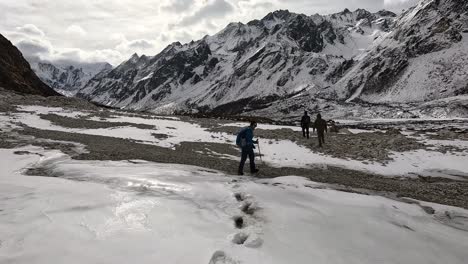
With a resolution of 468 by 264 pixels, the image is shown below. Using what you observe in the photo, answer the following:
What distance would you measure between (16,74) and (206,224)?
9274 centimetres

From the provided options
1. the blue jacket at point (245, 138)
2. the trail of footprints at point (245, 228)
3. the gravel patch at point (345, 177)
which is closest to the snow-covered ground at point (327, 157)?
the gravel patch at point (345, 177)

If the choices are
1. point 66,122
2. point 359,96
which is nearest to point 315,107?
point 359,96

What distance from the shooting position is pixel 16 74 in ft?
284

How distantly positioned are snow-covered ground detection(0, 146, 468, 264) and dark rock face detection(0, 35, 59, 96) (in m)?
75.9

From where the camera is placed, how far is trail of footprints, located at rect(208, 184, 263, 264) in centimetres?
699

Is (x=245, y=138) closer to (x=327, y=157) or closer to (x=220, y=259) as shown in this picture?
(x=327, y=157)

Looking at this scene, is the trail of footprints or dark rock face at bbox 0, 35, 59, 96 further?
dark rock face at bbox 0, 35, 59, 96

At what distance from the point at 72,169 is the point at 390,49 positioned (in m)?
209

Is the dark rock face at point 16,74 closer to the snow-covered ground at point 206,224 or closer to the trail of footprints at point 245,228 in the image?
the snow-covered ground at point 206,224

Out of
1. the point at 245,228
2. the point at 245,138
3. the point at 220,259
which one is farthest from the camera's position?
the point at 245,138

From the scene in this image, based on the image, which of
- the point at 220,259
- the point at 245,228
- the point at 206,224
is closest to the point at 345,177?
the point at 245,228

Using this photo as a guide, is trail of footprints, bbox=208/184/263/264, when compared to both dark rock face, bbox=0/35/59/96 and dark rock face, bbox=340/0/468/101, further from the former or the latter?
dark rock face, bbox=340/0/468/101

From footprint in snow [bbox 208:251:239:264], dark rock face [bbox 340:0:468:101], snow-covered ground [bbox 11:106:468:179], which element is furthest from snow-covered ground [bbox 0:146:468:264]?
dark rock face [bbox 340:0:468:101]

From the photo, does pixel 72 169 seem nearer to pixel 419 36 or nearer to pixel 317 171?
pixel 317 171
